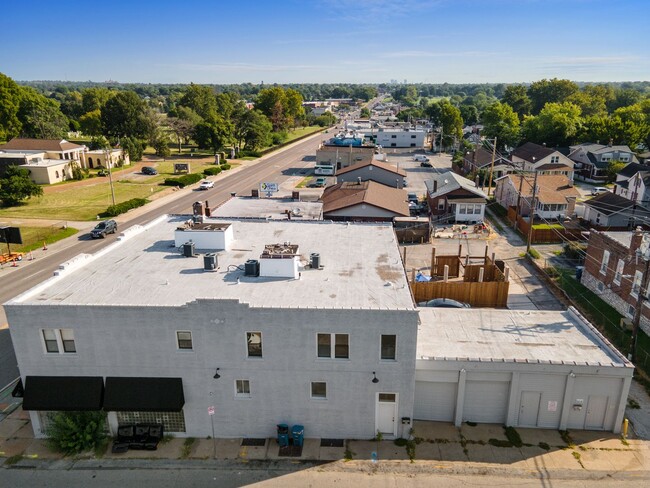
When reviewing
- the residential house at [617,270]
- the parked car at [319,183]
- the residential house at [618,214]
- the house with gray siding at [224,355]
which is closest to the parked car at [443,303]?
the house with gray siding at [224,355]

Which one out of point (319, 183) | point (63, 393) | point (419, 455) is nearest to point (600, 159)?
point (319, 183)

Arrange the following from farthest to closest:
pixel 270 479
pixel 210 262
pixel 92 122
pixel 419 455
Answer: pixel 92 122 → pixel 210 262 → pixel 419 455 → pixel 270 479

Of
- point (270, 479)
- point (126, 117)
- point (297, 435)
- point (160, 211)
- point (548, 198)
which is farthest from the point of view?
point (126, 117)

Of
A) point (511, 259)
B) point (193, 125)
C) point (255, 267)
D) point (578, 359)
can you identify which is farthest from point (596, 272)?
point (193, 125)

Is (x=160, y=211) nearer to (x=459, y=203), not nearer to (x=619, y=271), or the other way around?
(x=459, y=203)

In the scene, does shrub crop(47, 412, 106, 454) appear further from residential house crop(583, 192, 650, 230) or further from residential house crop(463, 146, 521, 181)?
residential house crop(463, 146, 521, 181)

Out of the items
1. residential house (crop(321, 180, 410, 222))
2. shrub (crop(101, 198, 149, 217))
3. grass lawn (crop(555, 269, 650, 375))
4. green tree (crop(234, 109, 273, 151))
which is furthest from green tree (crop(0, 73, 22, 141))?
grass lawn (crop(555, 269, 650, 375))
